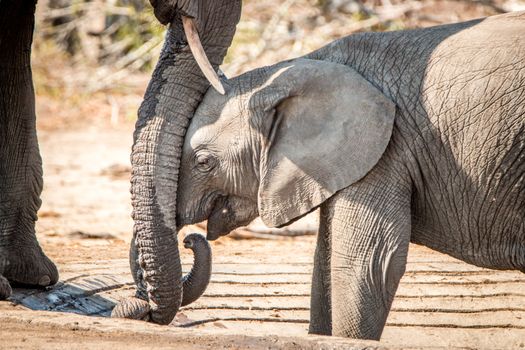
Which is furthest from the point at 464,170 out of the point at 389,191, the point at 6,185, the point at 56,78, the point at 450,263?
the point at 56,78

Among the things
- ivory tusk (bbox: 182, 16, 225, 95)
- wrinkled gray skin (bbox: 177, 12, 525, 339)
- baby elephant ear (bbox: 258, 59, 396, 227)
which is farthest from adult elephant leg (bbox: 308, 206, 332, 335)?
ivory tusk (bbox: 182, 16, 225, 95)

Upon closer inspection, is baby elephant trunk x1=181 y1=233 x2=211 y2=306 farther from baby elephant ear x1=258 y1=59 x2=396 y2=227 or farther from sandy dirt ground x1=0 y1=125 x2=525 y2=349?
baby elephant ear x1=258 y1=59 x2=396 y2=227

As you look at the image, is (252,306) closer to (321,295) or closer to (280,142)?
(321,295)

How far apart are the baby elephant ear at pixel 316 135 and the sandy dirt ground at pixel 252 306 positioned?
688 mm

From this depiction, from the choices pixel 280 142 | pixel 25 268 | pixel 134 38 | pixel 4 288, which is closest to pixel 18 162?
pixel 25 268

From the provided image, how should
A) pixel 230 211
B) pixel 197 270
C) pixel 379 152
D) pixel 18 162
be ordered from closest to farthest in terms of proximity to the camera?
pixel 379 152 < pixel 230 211 < pixel 197 270 < pixel 18 162

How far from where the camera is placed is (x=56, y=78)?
14680mm

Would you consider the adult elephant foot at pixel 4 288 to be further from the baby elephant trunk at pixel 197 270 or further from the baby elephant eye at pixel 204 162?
the baby elephant eye at pixel 204 162

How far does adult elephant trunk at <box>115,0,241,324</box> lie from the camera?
498 cm

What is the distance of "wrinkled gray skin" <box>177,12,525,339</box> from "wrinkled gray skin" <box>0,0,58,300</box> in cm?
114

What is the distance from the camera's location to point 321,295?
5344mm

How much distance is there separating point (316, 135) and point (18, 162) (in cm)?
186

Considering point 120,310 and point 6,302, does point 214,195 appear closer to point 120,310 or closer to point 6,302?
point 120,310

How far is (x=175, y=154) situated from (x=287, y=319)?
4.72 ft
